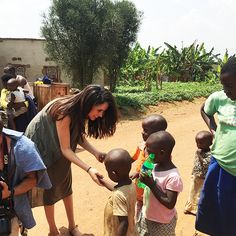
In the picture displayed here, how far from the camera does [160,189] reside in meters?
2.64

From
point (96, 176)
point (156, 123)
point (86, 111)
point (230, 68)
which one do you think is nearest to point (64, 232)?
point (96, 176)

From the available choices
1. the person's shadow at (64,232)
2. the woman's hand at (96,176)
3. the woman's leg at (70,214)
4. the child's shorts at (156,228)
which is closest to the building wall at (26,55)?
the person's shadow at (64,232)

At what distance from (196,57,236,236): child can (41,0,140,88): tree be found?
33.2ft

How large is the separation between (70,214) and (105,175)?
6.70ft

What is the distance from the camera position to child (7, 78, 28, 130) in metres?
6.01

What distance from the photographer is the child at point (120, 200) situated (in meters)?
2.53

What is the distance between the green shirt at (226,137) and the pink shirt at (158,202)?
499 mm

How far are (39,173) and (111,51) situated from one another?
37.0 ft

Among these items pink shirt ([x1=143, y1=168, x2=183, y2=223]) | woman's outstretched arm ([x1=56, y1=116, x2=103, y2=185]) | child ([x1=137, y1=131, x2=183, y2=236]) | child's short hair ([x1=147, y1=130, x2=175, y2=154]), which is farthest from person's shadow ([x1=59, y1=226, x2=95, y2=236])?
child's short hair ([x1=147, y1=130, x2=175, y2=154])

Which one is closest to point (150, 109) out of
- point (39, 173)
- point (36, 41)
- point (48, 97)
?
point (48, 97)

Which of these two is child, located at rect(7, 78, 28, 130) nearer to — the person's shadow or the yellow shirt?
the person's shadow

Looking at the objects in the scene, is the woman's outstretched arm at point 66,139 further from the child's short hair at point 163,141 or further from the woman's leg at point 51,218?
the child's short hair at point 163,141

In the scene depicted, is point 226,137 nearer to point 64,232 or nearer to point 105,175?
point 64,232

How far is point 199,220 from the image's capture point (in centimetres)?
321
